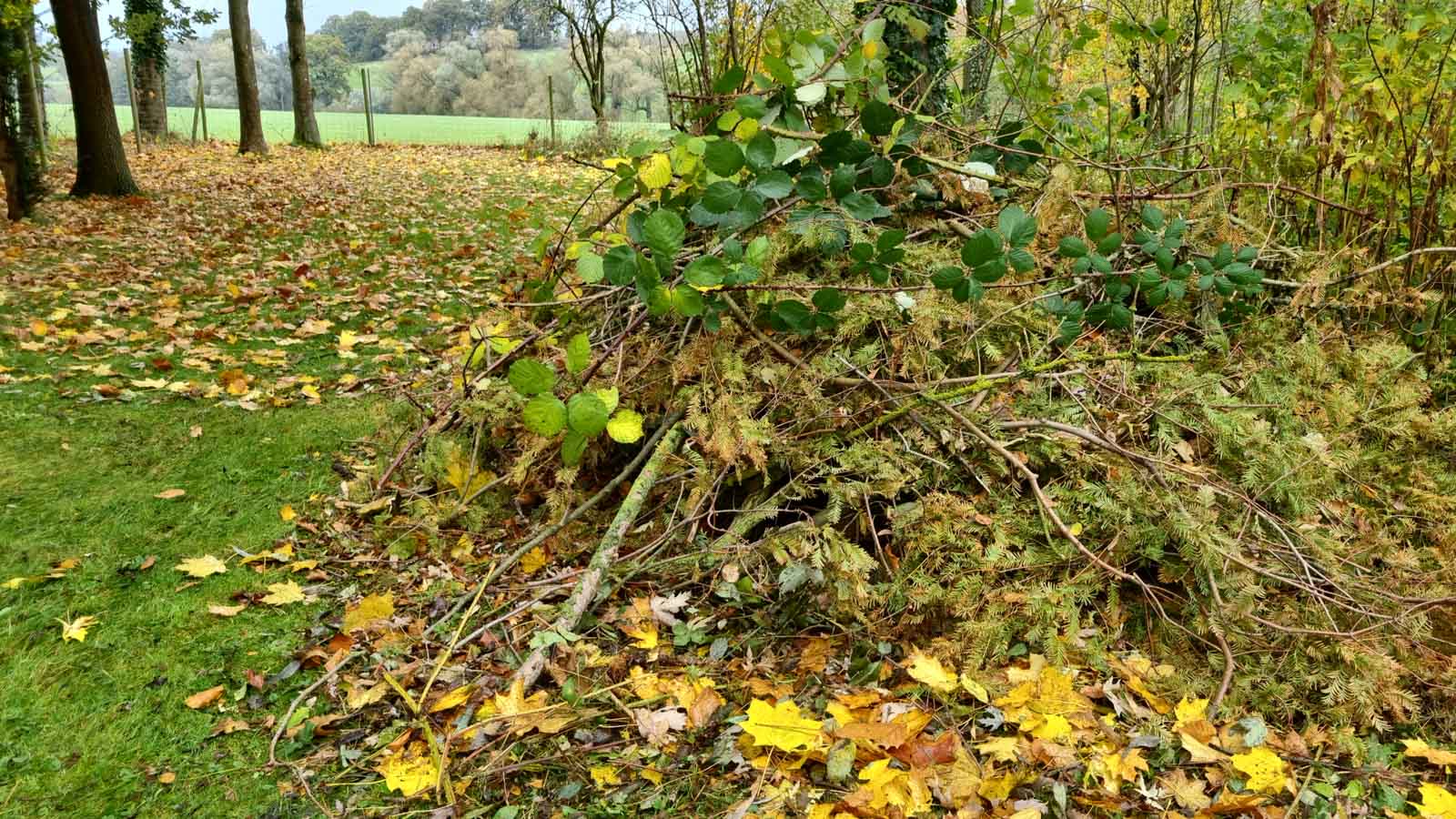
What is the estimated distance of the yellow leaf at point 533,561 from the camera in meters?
2.47

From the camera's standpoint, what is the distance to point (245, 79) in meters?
14.3

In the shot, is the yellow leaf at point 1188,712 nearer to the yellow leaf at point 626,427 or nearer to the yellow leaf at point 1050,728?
the yellow leaf at point 1050,728

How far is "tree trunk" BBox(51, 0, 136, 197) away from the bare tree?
7768 mm

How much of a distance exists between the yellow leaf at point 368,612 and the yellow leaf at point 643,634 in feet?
2.28

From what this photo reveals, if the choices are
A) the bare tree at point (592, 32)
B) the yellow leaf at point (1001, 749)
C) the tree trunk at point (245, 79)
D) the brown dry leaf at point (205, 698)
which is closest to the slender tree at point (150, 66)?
the tree trunk at point (245, 79)

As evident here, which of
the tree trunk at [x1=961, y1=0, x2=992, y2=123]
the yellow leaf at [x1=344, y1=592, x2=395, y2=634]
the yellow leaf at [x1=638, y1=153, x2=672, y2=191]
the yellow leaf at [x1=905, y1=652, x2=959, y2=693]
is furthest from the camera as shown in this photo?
the tree trunk at [x1=961, y1=0, x2=992, y2=123]

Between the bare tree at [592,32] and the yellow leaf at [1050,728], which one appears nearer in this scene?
the yellow leaf at [1050,728]

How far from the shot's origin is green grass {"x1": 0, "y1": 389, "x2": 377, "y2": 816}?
1780mm

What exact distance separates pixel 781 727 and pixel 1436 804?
1.24 m

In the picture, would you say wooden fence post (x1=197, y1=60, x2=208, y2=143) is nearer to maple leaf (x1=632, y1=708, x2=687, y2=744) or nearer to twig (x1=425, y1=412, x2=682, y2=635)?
twig (x1=425, y1=412, x2=682, y2=635)

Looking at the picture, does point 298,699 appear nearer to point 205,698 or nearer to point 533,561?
point 205,698

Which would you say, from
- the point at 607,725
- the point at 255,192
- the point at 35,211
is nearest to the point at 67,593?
the point at 607,725

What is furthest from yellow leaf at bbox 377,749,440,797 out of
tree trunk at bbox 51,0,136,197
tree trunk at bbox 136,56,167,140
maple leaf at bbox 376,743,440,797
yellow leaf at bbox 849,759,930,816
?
tree trunk at bbox 136,56,167,140

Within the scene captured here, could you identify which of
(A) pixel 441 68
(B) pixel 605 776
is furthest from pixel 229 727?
(A) pixel 441 68
